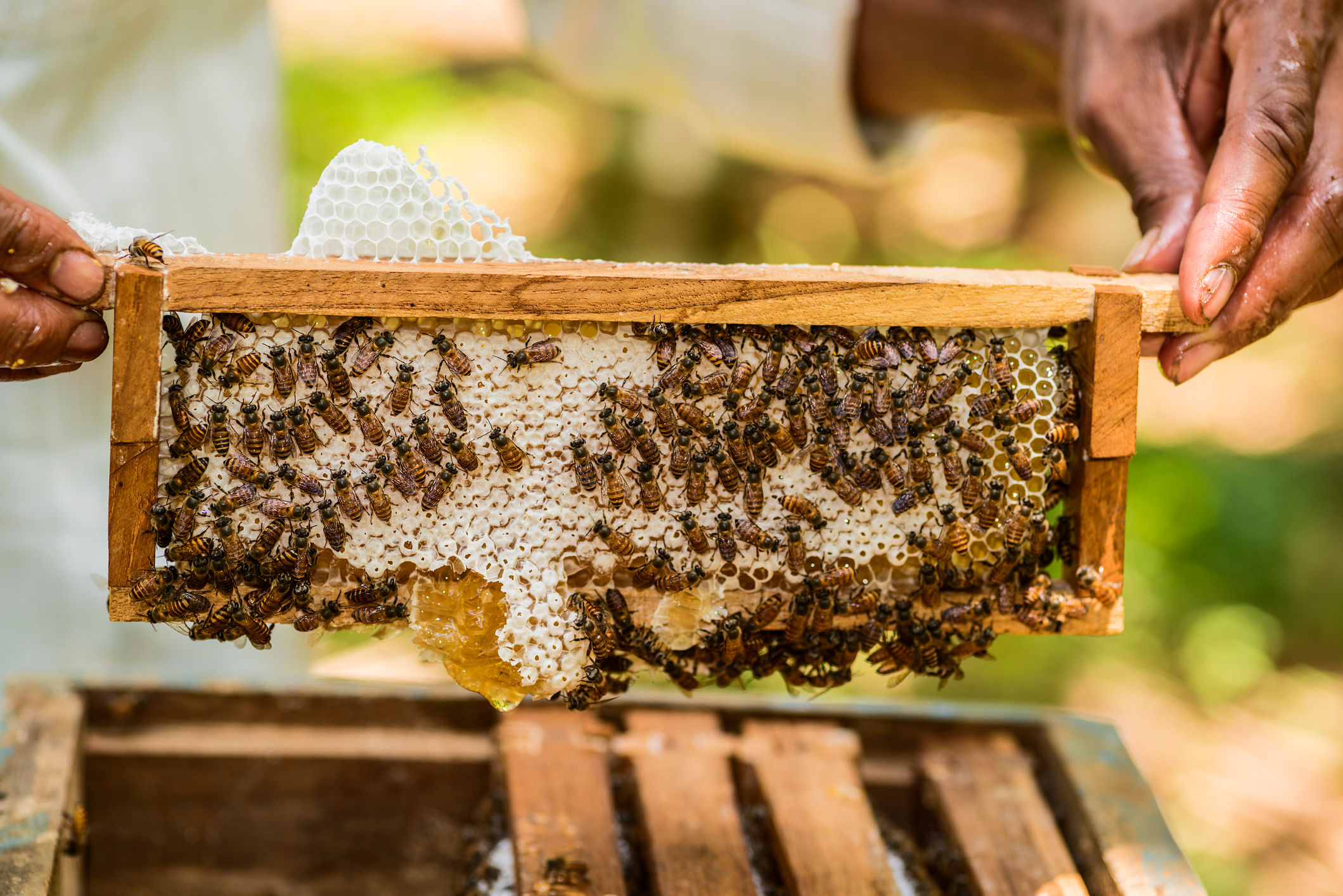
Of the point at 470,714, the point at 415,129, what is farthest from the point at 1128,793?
the point at 415,129

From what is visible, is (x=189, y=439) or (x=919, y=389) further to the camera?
(x=919, y=389)

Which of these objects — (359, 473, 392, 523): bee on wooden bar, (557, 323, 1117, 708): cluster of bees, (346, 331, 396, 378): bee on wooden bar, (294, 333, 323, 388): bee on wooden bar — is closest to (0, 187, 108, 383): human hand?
(294, 333, 323, 388): bee on wooden bar

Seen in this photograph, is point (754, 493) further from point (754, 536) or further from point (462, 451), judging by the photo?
point (462, 451)

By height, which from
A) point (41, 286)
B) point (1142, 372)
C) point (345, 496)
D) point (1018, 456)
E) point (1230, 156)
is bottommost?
point (345, 496)

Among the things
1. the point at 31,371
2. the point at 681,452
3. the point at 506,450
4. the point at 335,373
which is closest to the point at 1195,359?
the point at 681,452

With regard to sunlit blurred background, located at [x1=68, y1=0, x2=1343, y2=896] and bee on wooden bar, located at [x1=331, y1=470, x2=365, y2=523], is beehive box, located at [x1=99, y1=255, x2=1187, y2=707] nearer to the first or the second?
bee on wooden bar, located at [x1=331, y1=470, x2=365, y2=523]

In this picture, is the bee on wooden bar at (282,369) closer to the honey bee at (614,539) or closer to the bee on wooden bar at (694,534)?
the honey bee at (614,539)

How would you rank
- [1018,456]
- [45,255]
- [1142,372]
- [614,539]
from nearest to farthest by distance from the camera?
[45,255]
[614,539]
[1018,456]
[1142,372]
